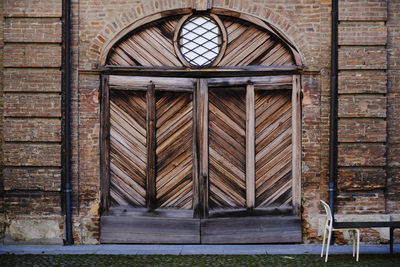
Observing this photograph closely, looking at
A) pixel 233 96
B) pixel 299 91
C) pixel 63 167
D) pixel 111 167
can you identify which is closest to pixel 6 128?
pixel 63 167

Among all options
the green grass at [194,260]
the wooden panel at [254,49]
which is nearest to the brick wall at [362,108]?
the wooden panel at [254,49]

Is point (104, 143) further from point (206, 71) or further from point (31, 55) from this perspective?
point (206, 71)

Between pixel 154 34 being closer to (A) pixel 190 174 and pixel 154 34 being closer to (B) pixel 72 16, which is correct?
(B) pixel 72 16

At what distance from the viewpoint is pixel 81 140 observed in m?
7.04

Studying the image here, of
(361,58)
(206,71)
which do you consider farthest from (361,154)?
(206,71)

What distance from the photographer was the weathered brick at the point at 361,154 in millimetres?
6840

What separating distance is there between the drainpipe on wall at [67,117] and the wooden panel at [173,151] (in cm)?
149

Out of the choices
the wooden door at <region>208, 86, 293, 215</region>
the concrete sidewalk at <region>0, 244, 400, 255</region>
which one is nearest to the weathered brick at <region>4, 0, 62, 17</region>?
the wooden door at <region>208, 86, 293, 215</region>

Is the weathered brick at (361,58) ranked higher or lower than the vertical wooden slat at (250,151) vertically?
higher

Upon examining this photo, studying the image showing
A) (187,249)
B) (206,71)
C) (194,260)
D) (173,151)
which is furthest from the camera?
(173,151)

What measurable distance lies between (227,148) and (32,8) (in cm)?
408

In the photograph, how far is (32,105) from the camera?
6941 millimetres

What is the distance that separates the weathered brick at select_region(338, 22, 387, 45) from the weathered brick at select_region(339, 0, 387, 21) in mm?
A: 112

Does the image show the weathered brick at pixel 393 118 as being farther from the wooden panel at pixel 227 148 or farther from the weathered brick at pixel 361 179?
the wooden panel at pixel 227 148
